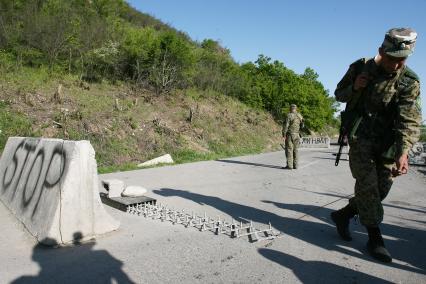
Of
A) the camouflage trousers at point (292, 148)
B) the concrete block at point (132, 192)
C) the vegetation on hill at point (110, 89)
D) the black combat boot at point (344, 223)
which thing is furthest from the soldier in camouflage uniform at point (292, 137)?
the black combat boot at point (344, 223)

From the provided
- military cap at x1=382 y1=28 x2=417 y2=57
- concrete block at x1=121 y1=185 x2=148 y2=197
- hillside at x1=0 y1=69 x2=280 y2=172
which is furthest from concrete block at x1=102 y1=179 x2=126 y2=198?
hillside at x1=0 y1=69 x2=280 y2=172

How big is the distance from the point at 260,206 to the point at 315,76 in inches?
2754

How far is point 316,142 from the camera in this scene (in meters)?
30.8

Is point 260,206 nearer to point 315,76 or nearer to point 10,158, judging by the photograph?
point 10,158

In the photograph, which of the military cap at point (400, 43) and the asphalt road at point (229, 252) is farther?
the military cap at point (400, 43)

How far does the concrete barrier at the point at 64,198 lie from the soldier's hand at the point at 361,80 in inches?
116

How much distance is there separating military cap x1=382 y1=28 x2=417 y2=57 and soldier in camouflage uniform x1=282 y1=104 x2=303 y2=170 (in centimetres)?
875

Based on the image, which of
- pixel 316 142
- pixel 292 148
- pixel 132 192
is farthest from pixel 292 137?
pixel 316 142

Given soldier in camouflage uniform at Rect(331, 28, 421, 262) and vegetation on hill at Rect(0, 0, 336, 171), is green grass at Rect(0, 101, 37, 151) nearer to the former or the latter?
vegetation on hill at Rect(0, 0, 336, 171)

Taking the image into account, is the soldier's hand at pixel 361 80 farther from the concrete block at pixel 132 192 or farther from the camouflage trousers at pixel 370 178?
the concrete block at pixel 132 192

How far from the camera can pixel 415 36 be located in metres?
3.94

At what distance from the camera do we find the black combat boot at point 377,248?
396cm

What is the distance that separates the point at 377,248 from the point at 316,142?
2749 cm

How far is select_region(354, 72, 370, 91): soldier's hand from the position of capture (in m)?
4.09
